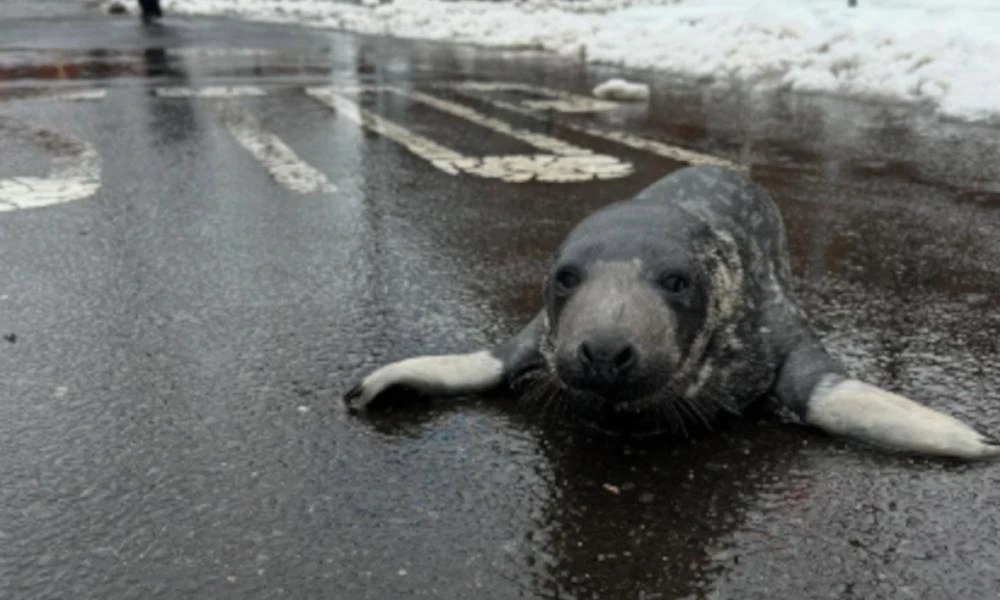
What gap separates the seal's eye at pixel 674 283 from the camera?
144 inches

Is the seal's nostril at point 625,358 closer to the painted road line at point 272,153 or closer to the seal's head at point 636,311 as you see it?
the seal's head at point 636,311

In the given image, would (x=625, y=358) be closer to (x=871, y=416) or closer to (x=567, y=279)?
(x=567, y=279)

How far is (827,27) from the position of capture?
16.2 meters

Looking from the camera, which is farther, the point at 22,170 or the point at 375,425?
the point at 22,170

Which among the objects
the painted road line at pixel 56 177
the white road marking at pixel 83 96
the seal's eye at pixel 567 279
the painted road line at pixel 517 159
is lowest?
the white road marking at pixel 83 96

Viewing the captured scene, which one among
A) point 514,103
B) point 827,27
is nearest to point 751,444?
point 514,103

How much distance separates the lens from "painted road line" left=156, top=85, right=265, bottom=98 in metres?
12.7

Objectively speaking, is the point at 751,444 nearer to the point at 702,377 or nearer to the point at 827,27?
the point at 702,377

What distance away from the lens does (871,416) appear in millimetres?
3541

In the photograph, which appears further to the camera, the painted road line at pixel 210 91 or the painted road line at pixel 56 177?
the painted road line at pixel 210 91

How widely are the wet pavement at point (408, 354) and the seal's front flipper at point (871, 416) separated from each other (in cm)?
7

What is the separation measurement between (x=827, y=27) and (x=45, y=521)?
15.4 metres

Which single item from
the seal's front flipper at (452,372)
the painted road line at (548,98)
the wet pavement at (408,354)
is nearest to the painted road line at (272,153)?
the wet pavement at (408,354)

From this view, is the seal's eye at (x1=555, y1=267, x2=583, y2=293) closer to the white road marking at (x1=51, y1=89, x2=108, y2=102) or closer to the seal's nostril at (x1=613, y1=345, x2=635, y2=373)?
the seal's nostril at (x1=613, y1=345, x2=635, y2=373)
